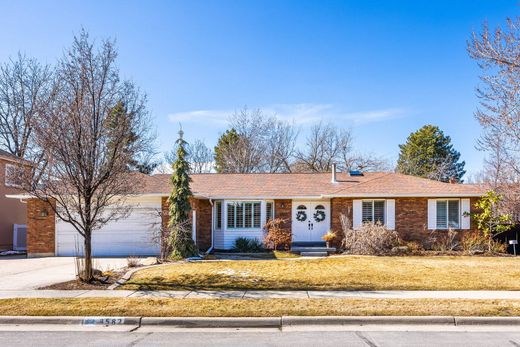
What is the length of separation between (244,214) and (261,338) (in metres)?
14.7

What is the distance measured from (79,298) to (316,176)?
1809cm

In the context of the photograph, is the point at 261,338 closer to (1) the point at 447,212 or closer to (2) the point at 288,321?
(2) the point at 288,321

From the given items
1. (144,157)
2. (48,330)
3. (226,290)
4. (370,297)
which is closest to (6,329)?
(48,330)

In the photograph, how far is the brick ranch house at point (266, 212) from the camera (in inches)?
742

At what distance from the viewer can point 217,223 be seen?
21516mm

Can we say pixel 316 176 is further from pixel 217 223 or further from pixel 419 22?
pixel 419 22

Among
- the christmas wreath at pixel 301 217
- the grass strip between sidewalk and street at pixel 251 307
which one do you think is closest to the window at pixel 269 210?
the christmas wreath at pixel 301 217

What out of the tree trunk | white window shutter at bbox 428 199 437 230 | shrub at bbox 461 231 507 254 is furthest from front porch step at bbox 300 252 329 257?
the tree trunk

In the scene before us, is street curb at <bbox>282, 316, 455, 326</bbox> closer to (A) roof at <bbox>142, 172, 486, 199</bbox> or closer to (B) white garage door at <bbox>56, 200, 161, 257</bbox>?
(A) roof at <bbox>142, 172, 486, 199</bbox>

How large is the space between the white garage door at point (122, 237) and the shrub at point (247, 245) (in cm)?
404

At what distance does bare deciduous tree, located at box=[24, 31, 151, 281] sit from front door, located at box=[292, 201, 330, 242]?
11.9 metres

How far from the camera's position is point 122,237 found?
18.9 metres

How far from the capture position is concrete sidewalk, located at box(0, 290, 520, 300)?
9.16 metres

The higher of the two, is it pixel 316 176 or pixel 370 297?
pixel 316 176
